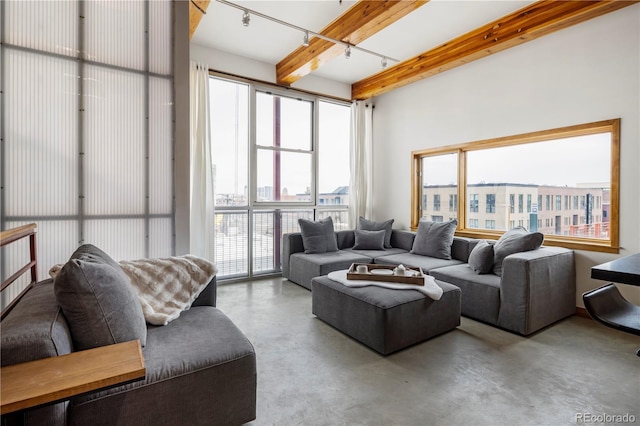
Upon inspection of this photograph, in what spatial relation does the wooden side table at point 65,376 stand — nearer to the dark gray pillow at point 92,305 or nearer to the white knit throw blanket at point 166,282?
the dark gray pillow at point 92,305

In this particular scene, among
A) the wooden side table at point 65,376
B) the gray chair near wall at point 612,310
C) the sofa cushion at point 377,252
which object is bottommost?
the sofa cushion at point 377,252

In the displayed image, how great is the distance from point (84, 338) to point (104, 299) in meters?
0.16

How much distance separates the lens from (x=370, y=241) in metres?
4.73

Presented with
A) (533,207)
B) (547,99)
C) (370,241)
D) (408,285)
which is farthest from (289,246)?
(547,99)

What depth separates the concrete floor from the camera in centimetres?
173

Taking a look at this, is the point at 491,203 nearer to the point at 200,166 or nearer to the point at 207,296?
the point at 207,296

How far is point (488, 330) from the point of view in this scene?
285 cm

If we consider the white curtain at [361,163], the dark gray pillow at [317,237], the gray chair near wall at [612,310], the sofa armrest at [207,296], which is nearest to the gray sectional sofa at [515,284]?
the dark gray pillow at [317,237]

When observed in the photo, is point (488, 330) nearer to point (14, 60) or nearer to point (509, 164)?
point (509, 164)

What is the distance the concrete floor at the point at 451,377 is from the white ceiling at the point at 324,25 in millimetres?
3061

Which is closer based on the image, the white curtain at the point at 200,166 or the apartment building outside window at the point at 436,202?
the white curtain at the point at 200,166

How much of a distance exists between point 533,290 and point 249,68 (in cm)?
418

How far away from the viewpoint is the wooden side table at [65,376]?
2.93 feet

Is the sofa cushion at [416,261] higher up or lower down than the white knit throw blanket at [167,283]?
lower down
